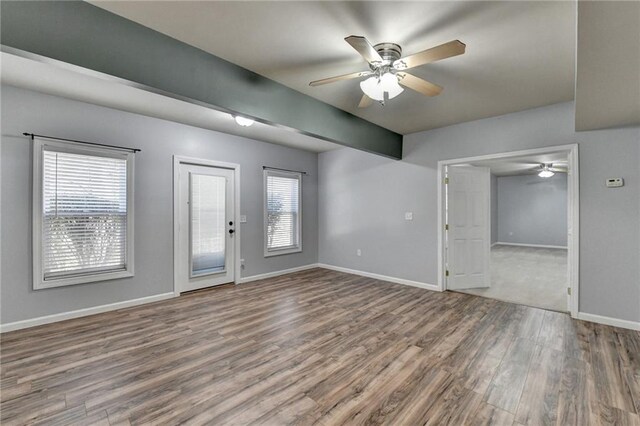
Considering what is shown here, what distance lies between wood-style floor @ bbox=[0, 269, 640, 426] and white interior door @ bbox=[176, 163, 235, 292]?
890mm

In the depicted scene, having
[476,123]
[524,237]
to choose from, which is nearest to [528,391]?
[476,123]

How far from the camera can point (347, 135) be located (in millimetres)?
3816

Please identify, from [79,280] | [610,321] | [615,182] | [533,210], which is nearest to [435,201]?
[615,182]

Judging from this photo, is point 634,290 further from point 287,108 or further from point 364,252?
point 287,108

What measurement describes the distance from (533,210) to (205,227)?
10.7 m

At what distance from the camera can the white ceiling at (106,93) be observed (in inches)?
106

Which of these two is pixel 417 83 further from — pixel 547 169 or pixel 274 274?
pixel 547 169

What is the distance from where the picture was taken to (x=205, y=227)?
15.3 feet

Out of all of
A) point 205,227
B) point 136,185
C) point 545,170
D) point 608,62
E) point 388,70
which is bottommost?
point 205,227

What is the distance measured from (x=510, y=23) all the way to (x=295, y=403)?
3.07m

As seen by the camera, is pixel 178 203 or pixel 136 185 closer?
pixel 136 185

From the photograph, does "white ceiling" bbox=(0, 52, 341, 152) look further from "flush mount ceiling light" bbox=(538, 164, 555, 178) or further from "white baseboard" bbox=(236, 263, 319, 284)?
"flush mount ceiling light" bbox=(538, 164, 555, 178)

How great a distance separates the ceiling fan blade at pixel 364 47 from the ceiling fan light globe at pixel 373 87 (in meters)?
0.20

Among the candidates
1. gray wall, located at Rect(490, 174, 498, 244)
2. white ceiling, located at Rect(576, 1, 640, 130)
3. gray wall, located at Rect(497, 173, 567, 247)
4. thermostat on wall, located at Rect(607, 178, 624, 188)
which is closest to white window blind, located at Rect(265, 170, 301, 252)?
white ceiling, located at Rect(576, 1, 640, 130)
